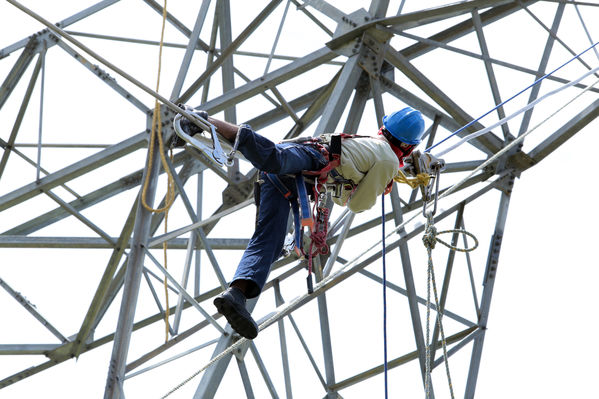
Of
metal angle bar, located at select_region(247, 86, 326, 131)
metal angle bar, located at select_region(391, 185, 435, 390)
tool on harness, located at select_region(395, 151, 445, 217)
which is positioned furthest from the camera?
metal angle bar, located at select_region(247, 86, 326, 131)

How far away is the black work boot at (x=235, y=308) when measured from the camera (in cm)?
827

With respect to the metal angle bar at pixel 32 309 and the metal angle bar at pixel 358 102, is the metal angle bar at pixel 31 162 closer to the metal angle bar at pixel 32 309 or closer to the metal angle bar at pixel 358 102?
the metal angle bar at pixel 32 309

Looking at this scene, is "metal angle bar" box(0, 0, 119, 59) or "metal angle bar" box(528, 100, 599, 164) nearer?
"metal angle bar" box(528, 100, 599, 164)

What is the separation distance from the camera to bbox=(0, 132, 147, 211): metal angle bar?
12.6m

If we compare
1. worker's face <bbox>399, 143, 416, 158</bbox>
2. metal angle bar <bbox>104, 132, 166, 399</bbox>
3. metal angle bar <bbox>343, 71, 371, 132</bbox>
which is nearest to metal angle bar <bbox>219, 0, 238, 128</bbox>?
metal angle bar <bbox>343, 71, 371, 132</bbox>

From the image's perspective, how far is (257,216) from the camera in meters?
8.91

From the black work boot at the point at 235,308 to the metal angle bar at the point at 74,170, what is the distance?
4.42 metres

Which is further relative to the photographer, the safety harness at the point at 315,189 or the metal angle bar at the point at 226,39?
the metal angle bar at the point at 226,39

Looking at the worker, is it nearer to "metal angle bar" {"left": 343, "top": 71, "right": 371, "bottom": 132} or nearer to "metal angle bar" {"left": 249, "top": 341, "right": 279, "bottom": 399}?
"metal angle bar" {"left": 343, "top": 71, "right": 371, "bottom": 132}

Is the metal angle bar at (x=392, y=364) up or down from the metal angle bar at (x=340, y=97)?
down

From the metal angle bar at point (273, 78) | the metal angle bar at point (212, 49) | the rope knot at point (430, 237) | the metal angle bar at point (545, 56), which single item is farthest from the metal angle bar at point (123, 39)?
the rope knot at point (430, 237)

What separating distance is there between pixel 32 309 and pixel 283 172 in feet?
18.8

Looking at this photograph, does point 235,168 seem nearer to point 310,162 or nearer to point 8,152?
point 8,152

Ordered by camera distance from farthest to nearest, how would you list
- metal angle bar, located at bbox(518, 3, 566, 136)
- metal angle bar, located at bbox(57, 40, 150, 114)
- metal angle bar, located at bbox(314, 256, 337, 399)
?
1. metal angle bar, located at bbox(314, 256, 337, 399)
2. metal angle bar, located at bbox(518, 3, 566, 136)
3. metal angle bar, located at bbox(57, 40, 150, 114)
